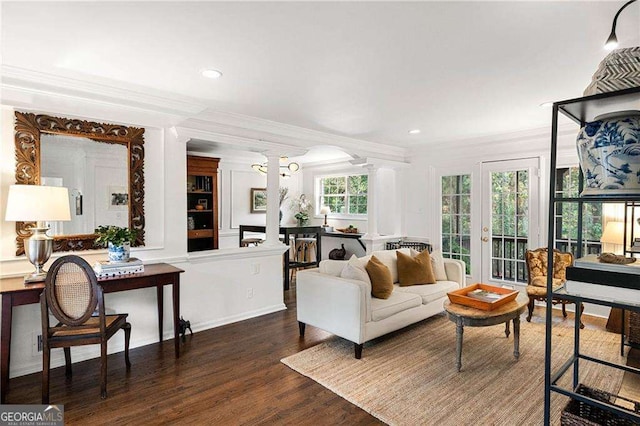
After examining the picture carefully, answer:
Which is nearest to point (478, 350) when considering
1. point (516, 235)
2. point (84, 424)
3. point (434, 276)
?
point (434, 276)

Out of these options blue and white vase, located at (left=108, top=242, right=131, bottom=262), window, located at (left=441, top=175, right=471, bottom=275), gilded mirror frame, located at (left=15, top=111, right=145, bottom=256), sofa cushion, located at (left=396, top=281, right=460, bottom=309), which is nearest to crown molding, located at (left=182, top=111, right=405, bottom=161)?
gilded mirror frame, located at (left=15, top=111, right=145, bottom=256)

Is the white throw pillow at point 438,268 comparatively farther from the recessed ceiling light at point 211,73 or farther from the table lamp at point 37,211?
the table lamp at point 37,211

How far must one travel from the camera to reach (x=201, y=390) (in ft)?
8.71

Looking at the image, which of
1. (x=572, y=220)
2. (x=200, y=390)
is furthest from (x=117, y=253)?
(x=572, y=220)

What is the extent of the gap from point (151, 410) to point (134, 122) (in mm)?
2472

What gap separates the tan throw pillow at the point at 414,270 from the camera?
4.11 meters

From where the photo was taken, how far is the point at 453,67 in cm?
264

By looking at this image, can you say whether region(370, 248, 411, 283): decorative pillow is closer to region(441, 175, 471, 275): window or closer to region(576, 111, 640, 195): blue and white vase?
region(441, 175, 471, 275): window

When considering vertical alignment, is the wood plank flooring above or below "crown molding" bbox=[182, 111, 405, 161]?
below

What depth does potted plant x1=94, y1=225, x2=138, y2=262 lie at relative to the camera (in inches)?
121

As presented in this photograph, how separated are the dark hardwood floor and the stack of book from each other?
778 millimetres

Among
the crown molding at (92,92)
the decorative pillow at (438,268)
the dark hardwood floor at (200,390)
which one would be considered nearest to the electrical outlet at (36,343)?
the dark hardwood floor at (200,390)

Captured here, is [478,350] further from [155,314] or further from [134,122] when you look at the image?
[134,122]

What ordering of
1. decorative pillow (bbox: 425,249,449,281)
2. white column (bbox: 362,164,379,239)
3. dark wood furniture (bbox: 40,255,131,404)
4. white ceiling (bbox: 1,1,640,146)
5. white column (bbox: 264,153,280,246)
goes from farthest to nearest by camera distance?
white column (bbox: 362,164,379,239), white column (bbox: 264,153,280,246), decorative pillow (bbox: 425,249,449,281), dark wood furniture (bbox: 40,255,131,404), white ceiling (bbox: 1,1,640,146)
